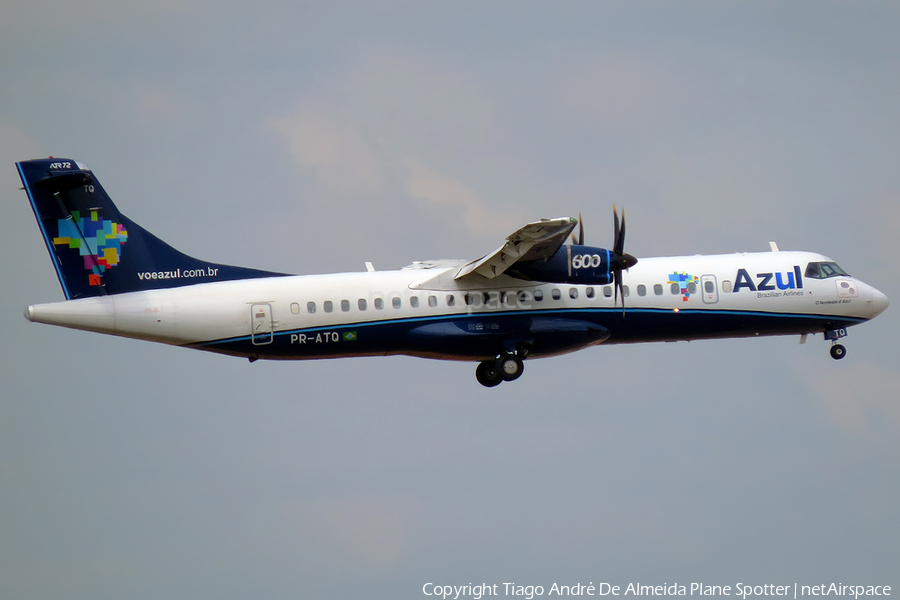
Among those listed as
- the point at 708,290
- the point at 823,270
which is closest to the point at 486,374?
the point at 708,290

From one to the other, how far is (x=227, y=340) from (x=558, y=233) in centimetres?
973

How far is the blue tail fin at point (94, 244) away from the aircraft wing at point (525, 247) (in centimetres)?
650

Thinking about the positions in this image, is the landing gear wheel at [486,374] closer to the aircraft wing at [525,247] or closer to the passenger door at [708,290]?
the aircraft wing at [525,247]

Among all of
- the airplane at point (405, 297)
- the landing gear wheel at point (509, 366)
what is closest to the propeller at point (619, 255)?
the airplane at point (405, 297)

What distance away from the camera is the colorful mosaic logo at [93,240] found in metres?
35.0

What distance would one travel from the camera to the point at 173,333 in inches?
1362

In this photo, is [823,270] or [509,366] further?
[823,270]

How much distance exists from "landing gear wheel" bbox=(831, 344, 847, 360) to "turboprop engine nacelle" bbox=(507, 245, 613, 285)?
938 cm

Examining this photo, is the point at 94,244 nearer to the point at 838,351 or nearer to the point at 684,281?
the point at 684,281

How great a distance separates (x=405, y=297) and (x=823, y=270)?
1333 centimetres

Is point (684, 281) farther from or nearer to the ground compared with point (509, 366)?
farther from the ground

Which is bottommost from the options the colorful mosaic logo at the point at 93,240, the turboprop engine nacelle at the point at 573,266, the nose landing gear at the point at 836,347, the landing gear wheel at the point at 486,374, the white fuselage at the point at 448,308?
the landing gear wheel at the point at 486,374

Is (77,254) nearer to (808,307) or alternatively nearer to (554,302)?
(554,302)

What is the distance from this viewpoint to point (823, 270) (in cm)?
3869
